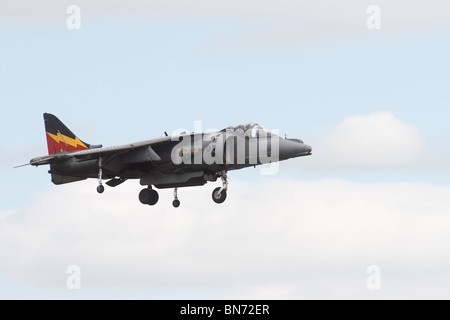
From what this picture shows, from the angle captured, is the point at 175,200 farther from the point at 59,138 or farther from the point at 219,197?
the point at 59,138

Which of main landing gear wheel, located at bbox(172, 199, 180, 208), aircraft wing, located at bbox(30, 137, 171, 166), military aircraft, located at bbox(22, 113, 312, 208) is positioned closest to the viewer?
military aircraft, located at bbox(22, 113, 312, 208)

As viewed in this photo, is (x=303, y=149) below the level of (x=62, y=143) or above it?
below

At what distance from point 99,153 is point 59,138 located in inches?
169

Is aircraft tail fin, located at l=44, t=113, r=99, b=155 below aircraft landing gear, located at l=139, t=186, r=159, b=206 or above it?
above

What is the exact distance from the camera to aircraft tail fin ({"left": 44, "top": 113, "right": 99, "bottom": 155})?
50.6m

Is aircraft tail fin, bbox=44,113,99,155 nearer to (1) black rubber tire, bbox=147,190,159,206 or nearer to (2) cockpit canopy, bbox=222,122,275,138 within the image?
(1) black rubber tire, bbox=147,190,159,206

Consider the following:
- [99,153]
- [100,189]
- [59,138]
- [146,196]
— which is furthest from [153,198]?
[59,138]

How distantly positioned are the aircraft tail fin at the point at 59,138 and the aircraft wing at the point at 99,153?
7.24 feet

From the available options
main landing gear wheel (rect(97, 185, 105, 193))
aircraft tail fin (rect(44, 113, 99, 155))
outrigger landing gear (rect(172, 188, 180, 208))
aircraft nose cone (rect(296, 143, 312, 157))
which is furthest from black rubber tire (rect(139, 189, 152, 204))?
aircraft nose cone (rect(296, 143, 312, 157))

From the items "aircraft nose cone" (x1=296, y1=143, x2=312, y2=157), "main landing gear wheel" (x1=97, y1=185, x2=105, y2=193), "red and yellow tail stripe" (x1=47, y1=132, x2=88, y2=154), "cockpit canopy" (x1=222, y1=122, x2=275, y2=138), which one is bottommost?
"main landing gear wheel" (x1=97, y1=185, x2=105, y2=193)

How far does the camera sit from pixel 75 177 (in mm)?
49938

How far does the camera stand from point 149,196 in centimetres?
4988

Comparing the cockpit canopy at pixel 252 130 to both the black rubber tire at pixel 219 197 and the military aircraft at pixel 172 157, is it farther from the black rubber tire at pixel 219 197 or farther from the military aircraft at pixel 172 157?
the black rubber tire at pixel 219 197

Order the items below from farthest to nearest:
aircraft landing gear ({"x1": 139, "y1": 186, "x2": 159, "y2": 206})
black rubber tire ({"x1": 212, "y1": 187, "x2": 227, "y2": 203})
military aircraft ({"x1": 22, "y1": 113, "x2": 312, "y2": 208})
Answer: aircraft landing gear ({"x1": 139, "y1": 186, "x2": 159, "y2": 206}) → black rubber tire ({"x1": 212, "y1": 187, "x2": 227, "y2": 203}) → military aircraft ({"x1": 22, "y1": 113, "x2": 312, "y2": 208})
